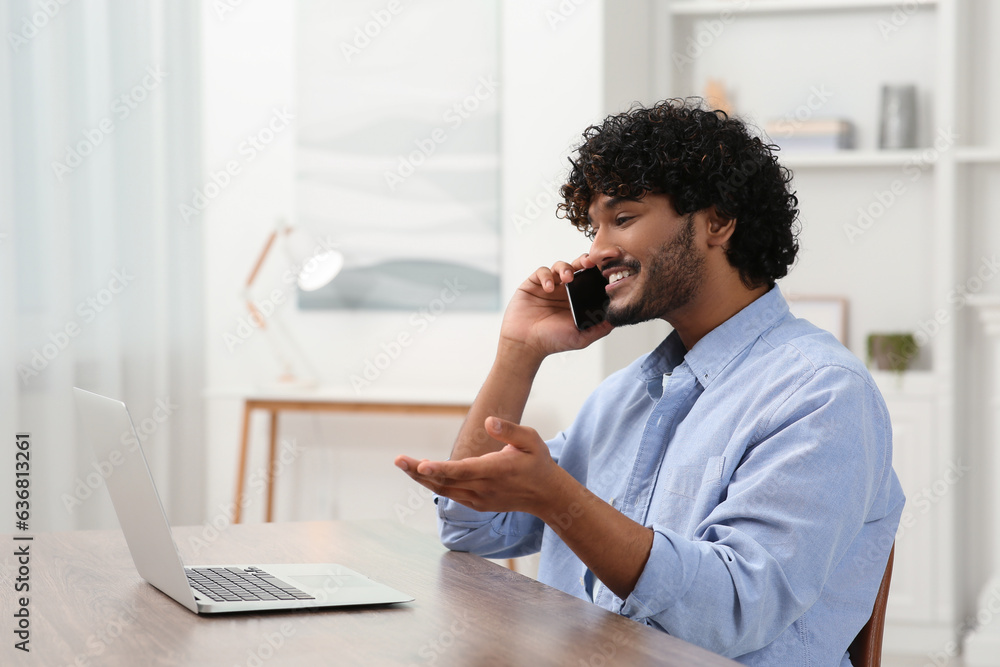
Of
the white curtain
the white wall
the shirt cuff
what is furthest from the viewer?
the white wall

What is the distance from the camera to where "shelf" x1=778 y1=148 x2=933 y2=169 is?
3146 millimetres

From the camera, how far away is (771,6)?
10.7ft

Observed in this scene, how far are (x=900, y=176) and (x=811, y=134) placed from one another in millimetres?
331

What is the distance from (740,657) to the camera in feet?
3.60

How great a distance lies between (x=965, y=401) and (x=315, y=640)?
2.86 meters

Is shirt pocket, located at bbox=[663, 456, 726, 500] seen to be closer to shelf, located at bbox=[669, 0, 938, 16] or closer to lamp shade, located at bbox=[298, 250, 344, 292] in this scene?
lamp shade, located at bbox=[298, 250, 344, 292]

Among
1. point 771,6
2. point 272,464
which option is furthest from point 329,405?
point 771,6

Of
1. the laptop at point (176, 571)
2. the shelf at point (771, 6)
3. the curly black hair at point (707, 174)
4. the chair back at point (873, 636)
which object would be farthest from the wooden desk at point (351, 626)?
the shelf at point (771, 6)

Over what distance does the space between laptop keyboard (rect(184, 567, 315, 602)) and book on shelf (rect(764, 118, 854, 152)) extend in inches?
100

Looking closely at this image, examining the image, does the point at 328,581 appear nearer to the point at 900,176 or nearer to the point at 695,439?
the point at 695,439

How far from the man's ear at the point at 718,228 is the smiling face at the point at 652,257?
3 cm

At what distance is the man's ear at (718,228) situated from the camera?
1.40 m

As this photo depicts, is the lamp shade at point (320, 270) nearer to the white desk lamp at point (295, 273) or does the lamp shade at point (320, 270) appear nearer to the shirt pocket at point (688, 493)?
the white desk lamp at point (295, 273)

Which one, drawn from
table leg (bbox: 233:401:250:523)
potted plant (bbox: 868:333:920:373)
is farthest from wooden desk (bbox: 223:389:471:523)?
potted plant (bbox: 868:333:920:373)
